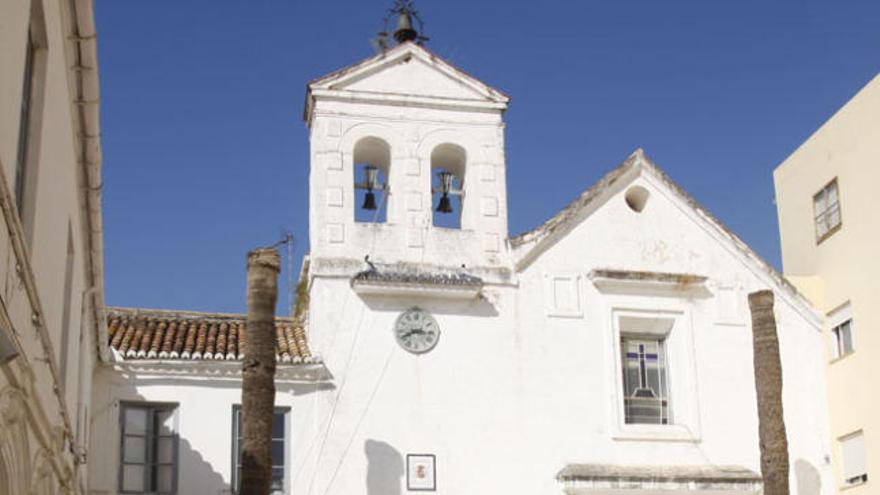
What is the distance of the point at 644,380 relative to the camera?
79.4ft

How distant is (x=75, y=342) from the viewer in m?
17.1

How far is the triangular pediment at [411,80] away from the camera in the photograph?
2439 cm

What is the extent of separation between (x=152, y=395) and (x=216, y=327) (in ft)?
8.30

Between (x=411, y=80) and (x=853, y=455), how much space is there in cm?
1045

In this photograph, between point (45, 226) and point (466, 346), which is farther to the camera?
point (466, 346)

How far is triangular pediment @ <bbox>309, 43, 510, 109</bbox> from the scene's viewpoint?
24.4m

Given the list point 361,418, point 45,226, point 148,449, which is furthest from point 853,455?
point 45,226

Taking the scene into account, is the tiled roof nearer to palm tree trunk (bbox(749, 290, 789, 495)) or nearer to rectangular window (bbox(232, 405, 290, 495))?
rectangular window (bbox(232, 405, 290, 495))

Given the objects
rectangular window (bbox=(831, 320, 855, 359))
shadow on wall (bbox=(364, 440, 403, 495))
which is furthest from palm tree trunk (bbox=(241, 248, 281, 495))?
rectangular window (bbox=(831, 320, 855, 359))

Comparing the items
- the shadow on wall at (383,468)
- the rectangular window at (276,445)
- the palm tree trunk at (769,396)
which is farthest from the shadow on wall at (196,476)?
the palm tree trunk at (769,396)

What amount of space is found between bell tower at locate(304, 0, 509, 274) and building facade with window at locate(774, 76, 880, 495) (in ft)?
20.0

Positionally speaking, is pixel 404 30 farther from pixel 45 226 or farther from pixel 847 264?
pixel 45 226

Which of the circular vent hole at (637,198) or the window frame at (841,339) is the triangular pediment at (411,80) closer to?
the circular vent hole at (637,198)

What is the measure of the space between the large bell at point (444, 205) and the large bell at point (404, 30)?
9.99ft
